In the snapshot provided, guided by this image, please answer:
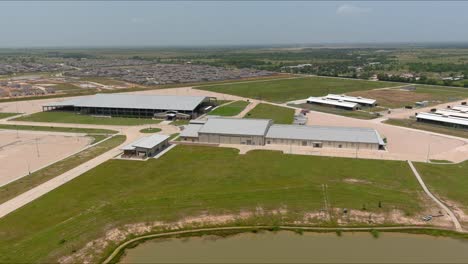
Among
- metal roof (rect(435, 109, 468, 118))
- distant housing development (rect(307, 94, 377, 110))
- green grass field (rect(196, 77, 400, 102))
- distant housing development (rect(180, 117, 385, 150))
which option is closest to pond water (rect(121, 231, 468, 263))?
distant housing development (rect(180, 117, 385, 150))

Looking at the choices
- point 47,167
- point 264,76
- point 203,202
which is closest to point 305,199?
point 203,202

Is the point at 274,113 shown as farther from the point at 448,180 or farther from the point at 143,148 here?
the point at 448,180

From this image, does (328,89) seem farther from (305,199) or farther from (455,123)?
(305,199)

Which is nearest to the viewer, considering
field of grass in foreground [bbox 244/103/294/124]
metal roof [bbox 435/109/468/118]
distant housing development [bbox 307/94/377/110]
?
metal roof [bbox 435/109/468/118]

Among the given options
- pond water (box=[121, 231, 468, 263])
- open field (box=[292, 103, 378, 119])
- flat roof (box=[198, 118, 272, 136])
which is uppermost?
flat roof (box=[198, 118, 272, 136])

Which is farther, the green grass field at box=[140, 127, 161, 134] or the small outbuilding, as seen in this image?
the green grass field at box=[140, 127, 161, 134]

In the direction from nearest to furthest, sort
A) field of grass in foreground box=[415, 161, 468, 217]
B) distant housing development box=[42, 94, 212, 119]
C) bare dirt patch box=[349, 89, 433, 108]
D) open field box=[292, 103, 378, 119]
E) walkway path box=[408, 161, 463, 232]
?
1. walkway path box=[408, 161, 463, 232]
2. field of grass in foreground box=[415, 161, 468, 217]
3. distant housing development box=[42, 94, 212, 119]
4. open field box=[292, 103, 378, 119]
5. bare dirt patch box=[349, 89, 433, 108]

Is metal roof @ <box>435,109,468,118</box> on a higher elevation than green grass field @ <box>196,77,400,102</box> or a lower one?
lower

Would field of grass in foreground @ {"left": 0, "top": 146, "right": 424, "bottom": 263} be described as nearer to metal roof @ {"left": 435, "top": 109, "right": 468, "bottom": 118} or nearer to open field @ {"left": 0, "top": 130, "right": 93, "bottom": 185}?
open field @ {"left": 0, "top": 130, "right": 93, "bottom": 185}

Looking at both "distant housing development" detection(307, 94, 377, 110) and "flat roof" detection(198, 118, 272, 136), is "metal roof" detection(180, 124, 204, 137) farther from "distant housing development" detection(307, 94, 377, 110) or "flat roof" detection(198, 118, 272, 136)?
"distant housing development" detection(307, 94, 377, 110)
